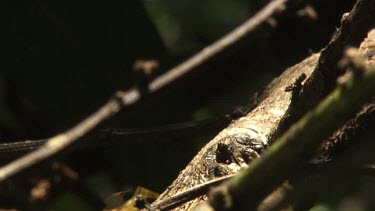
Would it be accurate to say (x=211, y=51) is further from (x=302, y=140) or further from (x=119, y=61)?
(x=119, y=61)

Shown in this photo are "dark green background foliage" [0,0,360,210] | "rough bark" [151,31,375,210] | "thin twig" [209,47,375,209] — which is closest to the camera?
"thin twig" [209,47,375,209]

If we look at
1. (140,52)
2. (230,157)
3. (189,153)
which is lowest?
(230,157)

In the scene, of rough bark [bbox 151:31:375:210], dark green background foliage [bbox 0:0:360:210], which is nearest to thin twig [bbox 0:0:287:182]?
rough bark [bbox 151:31:375:210]

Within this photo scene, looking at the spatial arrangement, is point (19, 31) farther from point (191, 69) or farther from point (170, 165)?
point (191, 69)

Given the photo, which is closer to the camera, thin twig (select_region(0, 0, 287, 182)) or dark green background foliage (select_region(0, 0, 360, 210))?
thin twig (select_region(0, 0, 287, 182))

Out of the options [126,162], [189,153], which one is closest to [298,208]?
[189,153]

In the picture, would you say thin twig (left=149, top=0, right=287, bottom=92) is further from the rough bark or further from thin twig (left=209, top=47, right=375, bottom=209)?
the rough bark

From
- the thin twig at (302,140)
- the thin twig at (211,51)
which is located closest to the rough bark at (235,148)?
the thin twig at (211,51)
